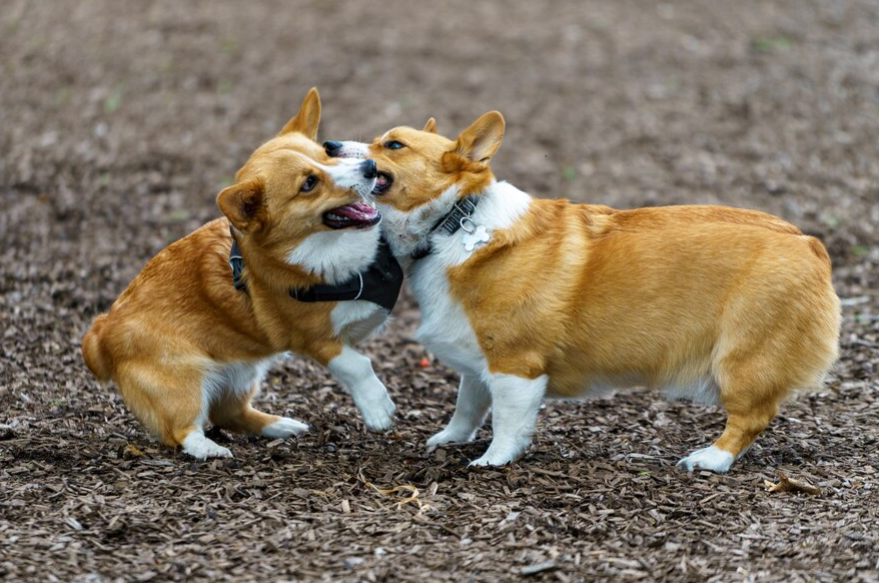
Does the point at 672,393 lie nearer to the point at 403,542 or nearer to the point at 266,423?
the point at 403,542

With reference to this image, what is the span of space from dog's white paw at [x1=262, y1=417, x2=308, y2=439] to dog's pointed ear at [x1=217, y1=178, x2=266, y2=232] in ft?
4.01

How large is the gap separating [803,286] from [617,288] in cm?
85

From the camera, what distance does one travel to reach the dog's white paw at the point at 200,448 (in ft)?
17.1

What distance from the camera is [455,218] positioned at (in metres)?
5.09

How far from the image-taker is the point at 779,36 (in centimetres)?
1362

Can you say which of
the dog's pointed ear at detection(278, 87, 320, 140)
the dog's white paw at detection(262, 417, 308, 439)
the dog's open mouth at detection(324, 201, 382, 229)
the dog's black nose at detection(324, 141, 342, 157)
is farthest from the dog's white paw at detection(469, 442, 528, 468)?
Result: the dog's pointed ear at detection(278, 87, 320, 140)

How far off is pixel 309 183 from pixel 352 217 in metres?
0.27

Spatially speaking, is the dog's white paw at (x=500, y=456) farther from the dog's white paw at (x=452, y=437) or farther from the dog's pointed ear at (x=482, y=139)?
the dog's pointed ear at (x=482, y=139)

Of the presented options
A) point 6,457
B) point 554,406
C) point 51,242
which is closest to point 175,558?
point 6,457

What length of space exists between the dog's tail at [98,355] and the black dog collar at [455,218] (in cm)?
178

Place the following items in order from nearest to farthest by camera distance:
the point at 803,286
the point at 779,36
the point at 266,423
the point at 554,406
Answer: the point at 803,286 → the point at 266,423 → the point at 554,406 → the point at 779,36

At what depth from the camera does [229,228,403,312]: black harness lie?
16.8 feet

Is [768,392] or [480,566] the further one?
[768,392]

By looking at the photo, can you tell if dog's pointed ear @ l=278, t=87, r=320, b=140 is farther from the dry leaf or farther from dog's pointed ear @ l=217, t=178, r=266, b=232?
the dry leaf
